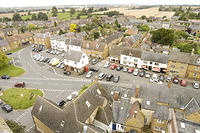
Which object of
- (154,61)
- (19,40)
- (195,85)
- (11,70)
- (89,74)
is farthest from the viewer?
(19,40)

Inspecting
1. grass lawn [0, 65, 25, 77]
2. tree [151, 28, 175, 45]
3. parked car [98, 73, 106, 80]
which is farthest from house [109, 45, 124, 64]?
grass lawn [0, 65, 25, 77]

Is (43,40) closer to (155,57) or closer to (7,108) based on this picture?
(7,108)

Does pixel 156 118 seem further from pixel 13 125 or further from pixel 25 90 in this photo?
pixel 25 90

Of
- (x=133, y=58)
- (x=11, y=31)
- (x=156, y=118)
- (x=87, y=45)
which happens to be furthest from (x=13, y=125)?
(x=11, y=31)

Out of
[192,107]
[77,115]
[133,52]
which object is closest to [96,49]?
[133,52]

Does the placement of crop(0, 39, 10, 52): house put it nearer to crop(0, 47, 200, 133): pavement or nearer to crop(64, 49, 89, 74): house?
crop(0, 47, 200, 133): pavement
